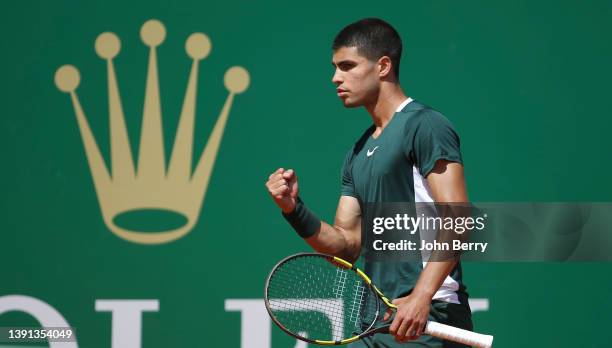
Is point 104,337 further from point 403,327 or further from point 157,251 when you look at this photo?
point 403,327

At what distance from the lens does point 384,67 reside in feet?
10.2

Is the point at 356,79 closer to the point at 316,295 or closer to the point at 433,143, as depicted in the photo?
the point at 433,143

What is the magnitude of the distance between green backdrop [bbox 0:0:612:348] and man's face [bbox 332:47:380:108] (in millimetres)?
1058

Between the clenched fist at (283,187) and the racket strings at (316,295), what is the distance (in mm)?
316

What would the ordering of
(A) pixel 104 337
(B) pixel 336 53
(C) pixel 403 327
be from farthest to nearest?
(A) pixel 104 337
(B) pixel 336 53
(C) pixel 403 327

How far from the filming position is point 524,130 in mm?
4168

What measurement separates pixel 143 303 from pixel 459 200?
5.71 feet

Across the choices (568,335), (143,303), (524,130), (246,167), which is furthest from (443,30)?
(143,303)

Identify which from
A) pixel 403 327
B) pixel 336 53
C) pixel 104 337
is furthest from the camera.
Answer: pixel 104 337

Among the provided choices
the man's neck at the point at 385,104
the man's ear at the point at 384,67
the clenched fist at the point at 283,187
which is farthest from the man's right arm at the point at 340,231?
the man's ear at the point at 384,67

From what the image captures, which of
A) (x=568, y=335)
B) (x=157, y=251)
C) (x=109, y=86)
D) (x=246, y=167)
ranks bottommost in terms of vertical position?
(x=568, y=335)

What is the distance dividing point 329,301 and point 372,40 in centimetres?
118

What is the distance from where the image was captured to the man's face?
309 centimetres

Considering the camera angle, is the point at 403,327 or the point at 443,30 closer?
the point at 403,327
